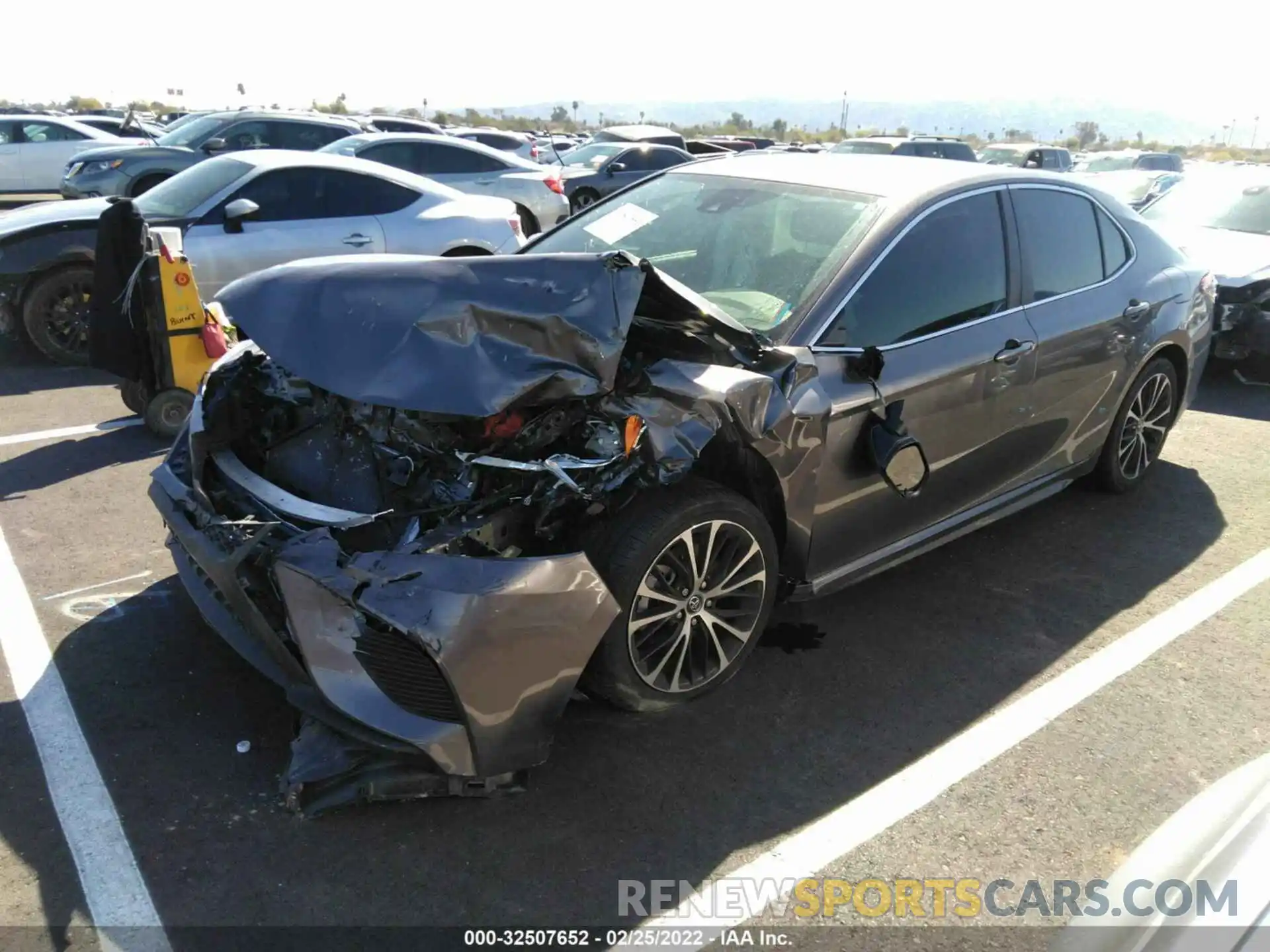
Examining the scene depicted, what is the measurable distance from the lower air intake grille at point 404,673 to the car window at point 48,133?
1844 centimetres

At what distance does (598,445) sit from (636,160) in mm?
16185

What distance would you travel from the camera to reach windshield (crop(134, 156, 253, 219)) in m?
7.73

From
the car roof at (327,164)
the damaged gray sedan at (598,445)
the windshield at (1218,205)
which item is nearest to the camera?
the damaged gray sedan at (598,445)

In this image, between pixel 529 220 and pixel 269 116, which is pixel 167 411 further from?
pixel 269 116

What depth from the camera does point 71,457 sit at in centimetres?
572

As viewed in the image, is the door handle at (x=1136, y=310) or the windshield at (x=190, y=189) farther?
the windshield at (x=190, y=189)

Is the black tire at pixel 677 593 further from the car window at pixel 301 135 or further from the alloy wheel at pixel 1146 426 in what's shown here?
the car window at pixel 301 135

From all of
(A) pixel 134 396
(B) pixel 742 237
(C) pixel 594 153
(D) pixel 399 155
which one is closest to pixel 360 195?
(A) pixel 134 396

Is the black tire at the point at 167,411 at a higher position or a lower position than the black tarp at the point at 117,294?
lower

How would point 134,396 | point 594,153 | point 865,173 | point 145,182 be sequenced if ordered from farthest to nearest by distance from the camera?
point 594,153
point 145,182
point 134,396
point 865,173

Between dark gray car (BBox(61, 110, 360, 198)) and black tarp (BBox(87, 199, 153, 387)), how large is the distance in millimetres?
6474

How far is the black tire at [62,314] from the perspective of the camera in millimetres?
7375

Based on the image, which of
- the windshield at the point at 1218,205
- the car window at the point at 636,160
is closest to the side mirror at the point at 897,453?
the windshield at the point at 1218,205

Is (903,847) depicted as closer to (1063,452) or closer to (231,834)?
(231,834)
